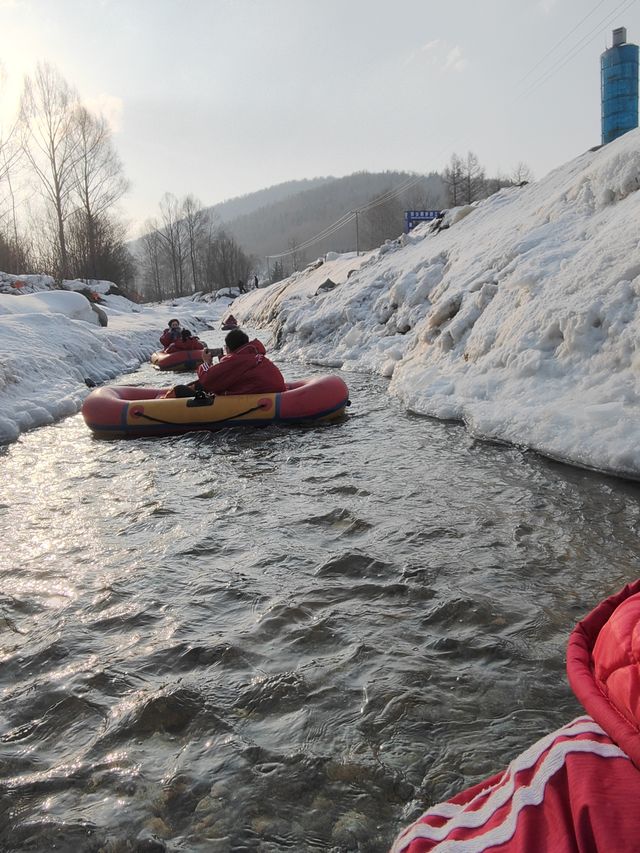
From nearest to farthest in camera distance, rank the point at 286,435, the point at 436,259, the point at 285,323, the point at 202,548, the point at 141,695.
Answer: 1. the point at 141,695
2. the point at 202,548
3. the point at 286,435
4. the point at 436,259
5. the point at 285,323

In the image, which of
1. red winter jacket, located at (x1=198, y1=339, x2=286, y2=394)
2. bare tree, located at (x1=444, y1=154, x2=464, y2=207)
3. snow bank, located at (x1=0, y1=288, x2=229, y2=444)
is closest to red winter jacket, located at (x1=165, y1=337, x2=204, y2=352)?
snow bank, located at (x1=0, y1=288, x2=229, y2=444)

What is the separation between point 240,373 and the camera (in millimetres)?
7891

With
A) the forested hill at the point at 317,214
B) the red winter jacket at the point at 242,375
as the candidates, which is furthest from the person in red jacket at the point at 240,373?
the forested hill at the point at 317,214

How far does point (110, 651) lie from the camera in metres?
3.00

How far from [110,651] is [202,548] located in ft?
4.07

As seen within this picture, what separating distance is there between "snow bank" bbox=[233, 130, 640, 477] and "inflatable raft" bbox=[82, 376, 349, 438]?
1457mm

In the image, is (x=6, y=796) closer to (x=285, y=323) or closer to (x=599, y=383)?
(x=599, y=383)

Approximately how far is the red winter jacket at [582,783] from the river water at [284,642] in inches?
24.8

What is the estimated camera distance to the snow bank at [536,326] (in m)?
5.82

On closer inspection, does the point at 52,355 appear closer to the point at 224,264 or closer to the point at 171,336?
the point at 171,336

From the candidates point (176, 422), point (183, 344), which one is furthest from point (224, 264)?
point (176, 422)

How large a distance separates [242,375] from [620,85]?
45.9 ft

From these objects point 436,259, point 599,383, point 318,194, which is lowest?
point 599,383

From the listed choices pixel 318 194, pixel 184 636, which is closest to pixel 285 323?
pixel 184 636
